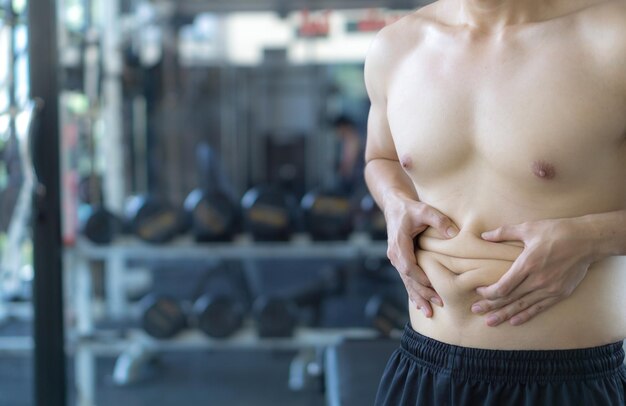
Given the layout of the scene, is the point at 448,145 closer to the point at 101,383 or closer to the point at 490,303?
the point at 490,303

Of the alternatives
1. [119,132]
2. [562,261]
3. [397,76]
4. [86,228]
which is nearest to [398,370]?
[562,261]

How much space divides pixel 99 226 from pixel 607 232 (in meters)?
2.74

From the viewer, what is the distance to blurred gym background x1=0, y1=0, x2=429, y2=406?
92.0 inches

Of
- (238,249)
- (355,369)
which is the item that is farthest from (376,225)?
(355,369)

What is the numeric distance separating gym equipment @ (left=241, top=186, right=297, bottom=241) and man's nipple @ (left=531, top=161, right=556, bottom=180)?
2.40m

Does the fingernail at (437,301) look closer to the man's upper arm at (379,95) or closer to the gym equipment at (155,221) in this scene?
the man's upper arm at (379,95)

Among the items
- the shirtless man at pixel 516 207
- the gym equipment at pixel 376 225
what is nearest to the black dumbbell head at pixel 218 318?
the gym equipment at pixel 376 225

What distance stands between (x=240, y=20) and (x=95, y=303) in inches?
203

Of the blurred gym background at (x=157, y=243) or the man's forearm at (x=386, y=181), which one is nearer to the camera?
the man's forearm at (x=386, y=181)

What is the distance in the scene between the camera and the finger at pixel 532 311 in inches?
40.9

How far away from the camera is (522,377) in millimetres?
1051

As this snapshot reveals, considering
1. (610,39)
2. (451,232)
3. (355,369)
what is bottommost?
(355,369)

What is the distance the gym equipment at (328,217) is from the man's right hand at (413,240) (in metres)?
2.22

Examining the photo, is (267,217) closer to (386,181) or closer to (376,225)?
(376,225)
